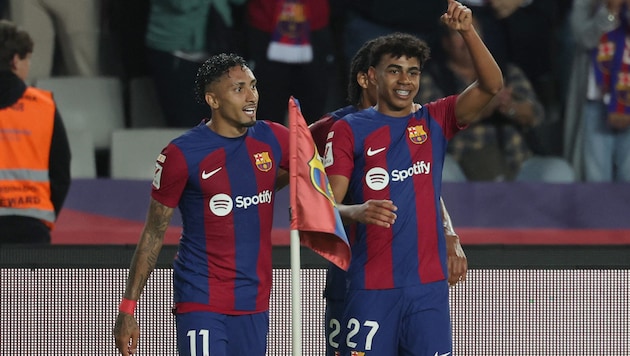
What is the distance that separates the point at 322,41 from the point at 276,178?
3.80m

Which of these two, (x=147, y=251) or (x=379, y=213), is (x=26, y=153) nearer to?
(x=147, y=251)

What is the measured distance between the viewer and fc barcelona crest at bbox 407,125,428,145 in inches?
202

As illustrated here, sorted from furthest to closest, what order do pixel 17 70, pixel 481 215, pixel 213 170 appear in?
pixel 481 215 → pixel 17 70 → pixel 213 170

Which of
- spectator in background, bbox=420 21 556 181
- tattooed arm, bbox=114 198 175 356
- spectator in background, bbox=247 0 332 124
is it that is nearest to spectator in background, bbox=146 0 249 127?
spectator in background, bbox=247 0 332 124

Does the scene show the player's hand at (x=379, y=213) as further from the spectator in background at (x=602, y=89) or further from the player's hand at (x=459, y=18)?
the spectator in background at (x=602, y=89)

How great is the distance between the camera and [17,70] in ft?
23.0

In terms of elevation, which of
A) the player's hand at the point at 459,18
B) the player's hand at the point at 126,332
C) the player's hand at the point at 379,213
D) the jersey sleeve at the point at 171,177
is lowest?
the player's hand at the point at 126,332

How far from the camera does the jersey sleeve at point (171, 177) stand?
16.5ft

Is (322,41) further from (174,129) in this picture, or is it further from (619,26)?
(619,26)

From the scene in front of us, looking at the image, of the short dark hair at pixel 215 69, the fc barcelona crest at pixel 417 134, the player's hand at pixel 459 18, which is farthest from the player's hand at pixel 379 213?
the short dark hair at pixel 215 69

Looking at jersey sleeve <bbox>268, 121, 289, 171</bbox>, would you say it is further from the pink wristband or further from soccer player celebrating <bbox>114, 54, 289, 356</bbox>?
the pink wristband

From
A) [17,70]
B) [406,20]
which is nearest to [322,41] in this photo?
[406,20]

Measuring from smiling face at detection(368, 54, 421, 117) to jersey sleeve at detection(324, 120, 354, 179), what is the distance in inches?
7.5

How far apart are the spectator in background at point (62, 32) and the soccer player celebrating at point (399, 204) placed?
169 inches
